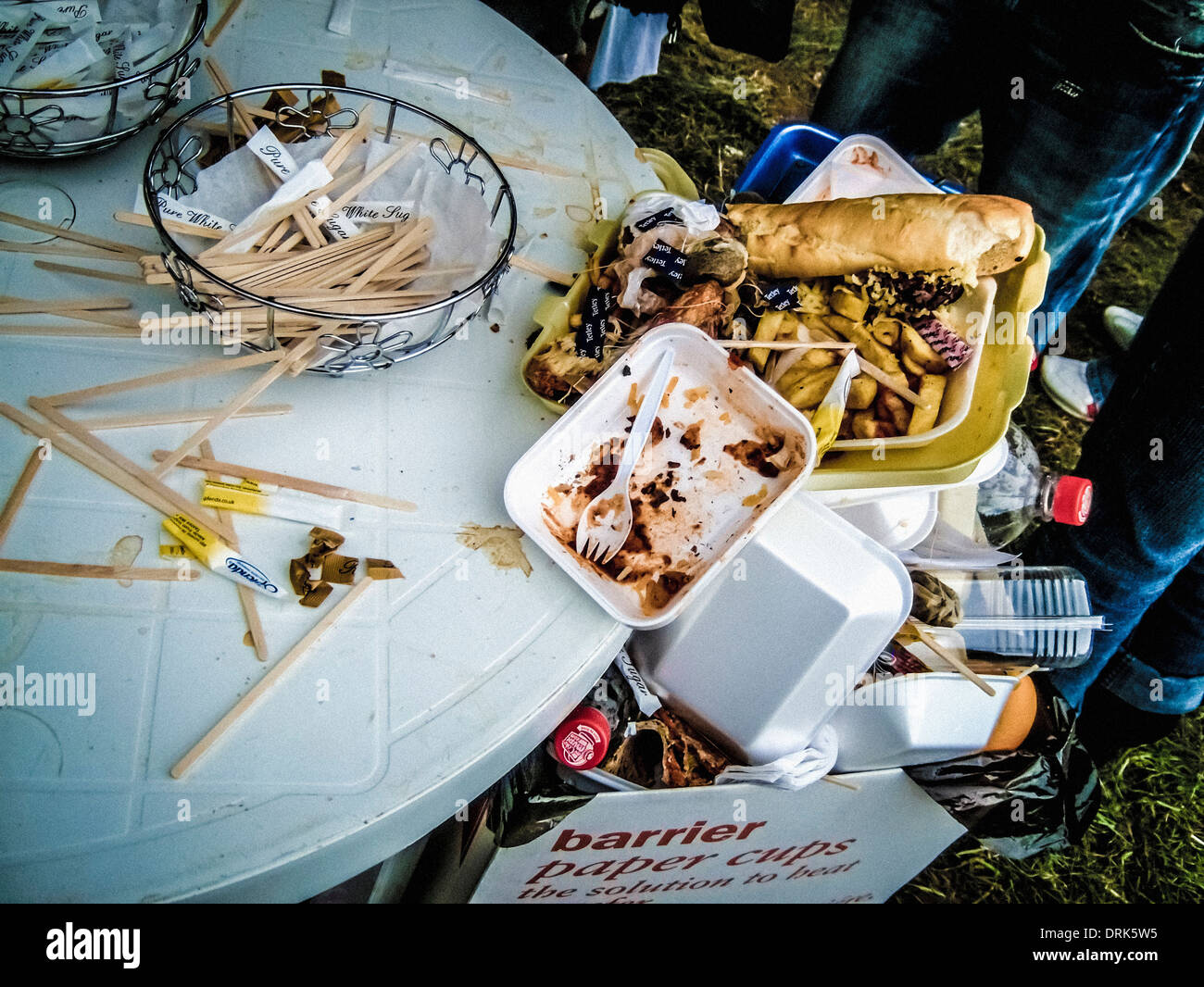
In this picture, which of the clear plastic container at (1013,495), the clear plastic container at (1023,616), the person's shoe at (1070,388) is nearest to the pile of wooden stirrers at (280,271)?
the clear plastic container at (1023,616)

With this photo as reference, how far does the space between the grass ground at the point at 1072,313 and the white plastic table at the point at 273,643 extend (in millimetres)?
1685

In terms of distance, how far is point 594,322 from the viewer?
1.45m

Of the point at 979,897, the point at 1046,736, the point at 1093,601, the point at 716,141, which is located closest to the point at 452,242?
the point at 1046,736

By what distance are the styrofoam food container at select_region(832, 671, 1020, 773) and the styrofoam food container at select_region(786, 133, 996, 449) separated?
0.49 metres

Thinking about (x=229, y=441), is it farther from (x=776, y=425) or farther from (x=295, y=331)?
(x=776, y=425)

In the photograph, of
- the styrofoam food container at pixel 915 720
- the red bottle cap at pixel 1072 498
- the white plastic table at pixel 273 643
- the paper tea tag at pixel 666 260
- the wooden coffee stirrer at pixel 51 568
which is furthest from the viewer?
the red bottle cap at pixel 1072 498

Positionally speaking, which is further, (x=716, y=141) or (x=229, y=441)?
(x=716, y=141)

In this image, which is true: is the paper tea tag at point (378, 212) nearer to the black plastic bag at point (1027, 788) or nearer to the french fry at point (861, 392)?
the french fry at point (861, 392)

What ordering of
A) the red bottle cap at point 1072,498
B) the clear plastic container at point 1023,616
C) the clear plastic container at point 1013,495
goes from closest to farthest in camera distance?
1. the red bottle cap at point 1072,498
2. the clear plastic container at point 1023,616
3. the clear plastic container at point 1013,495

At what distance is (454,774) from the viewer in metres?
1.09

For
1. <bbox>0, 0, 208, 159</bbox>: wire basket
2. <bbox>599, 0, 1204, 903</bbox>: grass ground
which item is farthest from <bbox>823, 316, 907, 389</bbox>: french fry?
<bbox>599, 0, 1204, 903</bbox>: grass ground

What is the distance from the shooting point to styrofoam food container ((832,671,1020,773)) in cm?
169

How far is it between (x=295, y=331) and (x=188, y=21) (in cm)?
68

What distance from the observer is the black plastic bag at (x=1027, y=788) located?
1.72m
